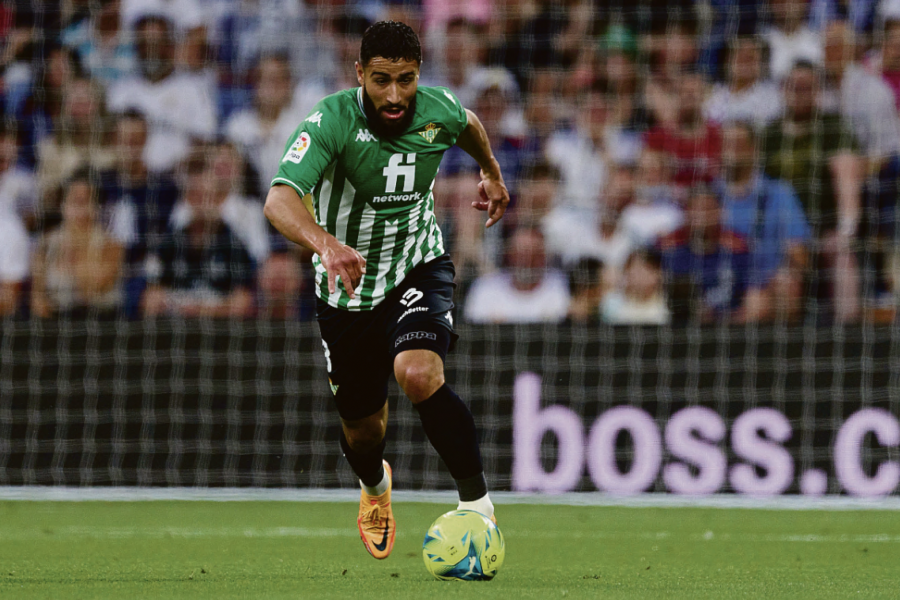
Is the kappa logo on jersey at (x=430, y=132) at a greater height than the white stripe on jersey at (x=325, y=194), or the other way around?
the kappa logo on jersey at (x=430, y=132)

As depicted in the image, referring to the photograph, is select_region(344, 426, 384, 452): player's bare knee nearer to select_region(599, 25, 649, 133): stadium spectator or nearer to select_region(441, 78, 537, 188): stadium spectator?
select_region(441, 78, 537, 188): stadium spectator

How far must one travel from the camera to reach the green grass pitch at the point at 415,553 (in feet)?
14.2

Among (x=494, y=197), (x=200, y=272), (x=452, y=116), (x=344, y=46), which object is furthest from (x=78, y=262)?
(x=452, y=116)

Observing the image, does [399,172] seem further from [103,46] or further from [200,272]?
[103,46]

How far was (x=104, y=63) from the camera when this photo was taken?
1158 cm

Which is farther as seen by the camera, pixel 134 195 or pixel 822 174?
pixel 134 195

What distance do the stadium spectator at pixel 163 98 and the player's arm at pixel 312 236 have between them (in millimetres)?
6759

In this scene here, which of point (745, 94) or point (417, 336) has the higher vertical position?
point (745, 94)

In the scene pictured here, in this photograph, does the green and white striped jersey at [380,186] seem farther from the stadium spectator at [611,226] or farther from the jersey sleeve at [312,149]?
the stadium spectator at [611,226]

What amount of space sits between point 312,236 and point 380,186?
735mm

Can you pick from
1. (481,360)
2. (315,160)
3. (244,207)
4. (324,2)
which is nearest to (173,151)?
(244,207)

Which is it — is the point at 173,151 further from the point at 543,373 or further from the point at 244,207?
the point at 543,373

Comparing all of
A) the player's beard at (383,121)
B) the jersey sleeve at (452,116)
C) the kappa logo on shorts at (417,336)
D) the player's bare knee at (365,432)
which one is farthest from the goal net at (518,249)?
the kappa logo on shorts at (417,336)

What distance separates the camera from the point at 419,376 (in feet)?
14.8
